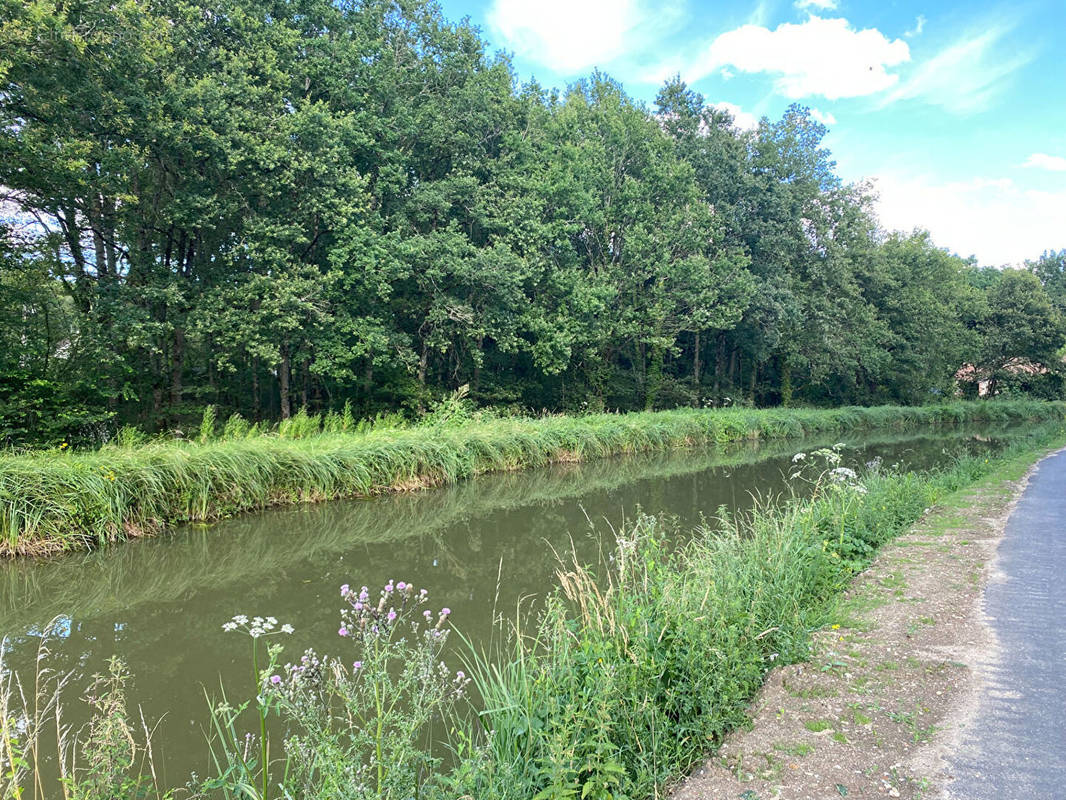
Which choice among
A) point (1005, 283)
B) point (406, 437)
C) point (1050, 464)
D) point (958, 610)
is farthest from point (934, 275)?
point (958, 610)

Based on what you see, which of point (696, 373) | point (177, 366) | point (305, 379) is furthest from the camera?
point (696, 373)

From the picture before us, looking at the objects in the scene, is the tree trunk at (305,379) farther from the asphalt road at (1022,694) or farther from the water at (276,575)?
the asphalt road at (1022,694)

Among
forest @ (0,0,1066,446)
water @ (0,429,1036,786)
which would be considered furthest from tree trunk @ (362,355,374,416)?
water @ (0,429,1036,786)

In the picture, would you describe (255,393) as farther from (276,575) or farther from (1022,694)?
(1022,694)

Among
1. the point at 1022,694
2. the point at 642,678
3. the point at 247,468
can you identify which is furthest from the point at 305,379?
the point at 1022,694

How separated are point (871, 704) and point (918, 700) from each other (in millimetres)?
266

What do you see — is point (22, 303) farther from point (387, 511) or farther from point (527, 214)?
point (527, 214)

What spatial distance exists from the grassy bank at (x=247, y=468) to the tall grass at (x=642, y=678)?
638cm

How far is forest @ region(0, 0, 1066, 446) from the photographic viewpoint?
11922mm

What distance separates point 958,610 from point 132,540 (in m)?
9.47

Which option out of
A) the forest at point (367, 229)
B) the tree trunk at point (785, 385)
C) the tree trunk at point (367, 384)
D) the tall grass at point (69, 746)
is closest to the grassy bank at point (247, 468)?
the tall grass at point (69, 746)

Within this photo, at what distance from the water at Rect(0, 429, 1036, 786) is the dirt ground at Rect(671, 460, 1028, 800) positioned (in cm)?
275

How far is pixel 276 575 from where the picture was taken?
7.05 metres

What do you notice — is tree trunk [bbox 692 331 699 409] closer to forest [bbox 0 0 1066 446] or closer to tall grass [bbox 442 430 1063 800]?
forest [bbox 0 0 1066 446]
